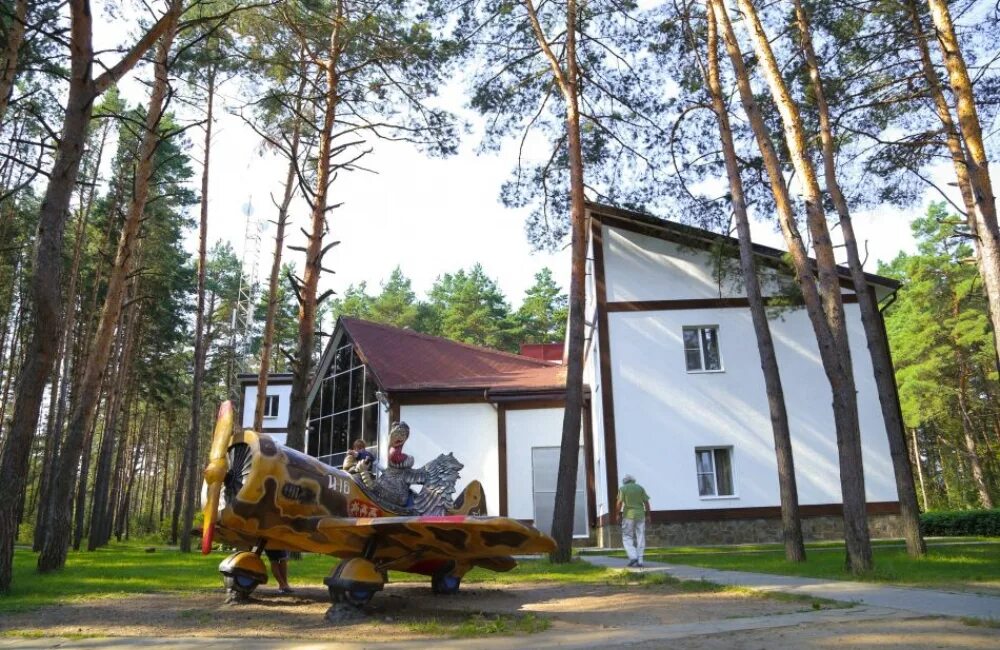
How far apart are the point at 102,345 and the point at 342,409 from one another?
12.6 metres

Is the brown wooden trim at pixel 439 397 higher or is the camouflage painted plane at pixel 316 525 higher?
the brown wooden trim at pixel 439 397

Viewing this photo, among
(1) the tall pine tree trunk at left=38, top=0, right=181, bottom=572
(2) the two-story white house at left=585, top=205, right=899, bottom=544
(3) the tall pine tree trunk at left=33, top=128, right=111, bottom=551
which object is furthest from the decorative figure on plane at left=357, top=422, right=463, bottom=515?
(3) the tall pine tree trunk at left=33, top=128, right=111, bottom=551

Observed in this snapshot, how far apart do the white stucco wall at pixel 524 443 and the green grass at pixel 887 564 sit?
4935 millimetres

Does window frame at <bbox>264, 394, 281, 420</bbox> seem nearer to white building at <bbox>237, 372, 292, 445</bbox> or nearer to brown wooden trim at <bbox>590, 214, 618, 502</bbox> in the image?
white building at <bbox>237, 372, 292, 445</bbox>

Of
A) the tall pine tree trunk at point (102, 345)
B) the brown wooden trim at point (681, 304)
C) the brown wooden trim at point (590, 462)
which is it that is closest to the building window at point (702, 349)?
the brown wooden trim at point (681, 304)

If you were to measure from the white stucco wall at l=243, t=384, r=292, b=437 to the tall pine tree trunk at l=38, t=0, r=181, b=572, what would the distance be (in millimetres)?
23164

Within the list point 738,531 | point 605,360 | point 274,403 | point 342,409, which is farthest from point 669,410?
point 274,403

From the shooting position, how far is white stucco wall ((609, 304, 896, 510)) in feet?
58.7

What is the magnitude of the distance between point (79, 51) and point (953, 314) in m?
36.8

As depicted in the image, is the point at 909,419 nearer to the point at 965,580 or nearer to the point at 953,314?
the point at 953,314

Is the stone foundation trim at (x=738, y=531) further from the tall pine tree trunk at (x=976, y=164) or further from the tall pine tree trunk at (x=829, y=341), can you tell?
the tall pine tree trunk at (x=976, y=164)

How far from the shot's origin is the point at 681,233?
17.8 m

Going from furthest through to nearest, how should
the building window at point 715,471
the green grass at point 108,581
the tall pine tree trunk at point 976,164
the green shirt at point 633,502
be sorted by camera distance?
the building window at point 715,471 → the green shirt at point 633,502 → the tall pine tree trunk at point 976,164 → the green grass at point 108,581

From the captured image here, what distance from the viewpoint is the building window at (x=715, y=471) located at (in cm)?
1803
